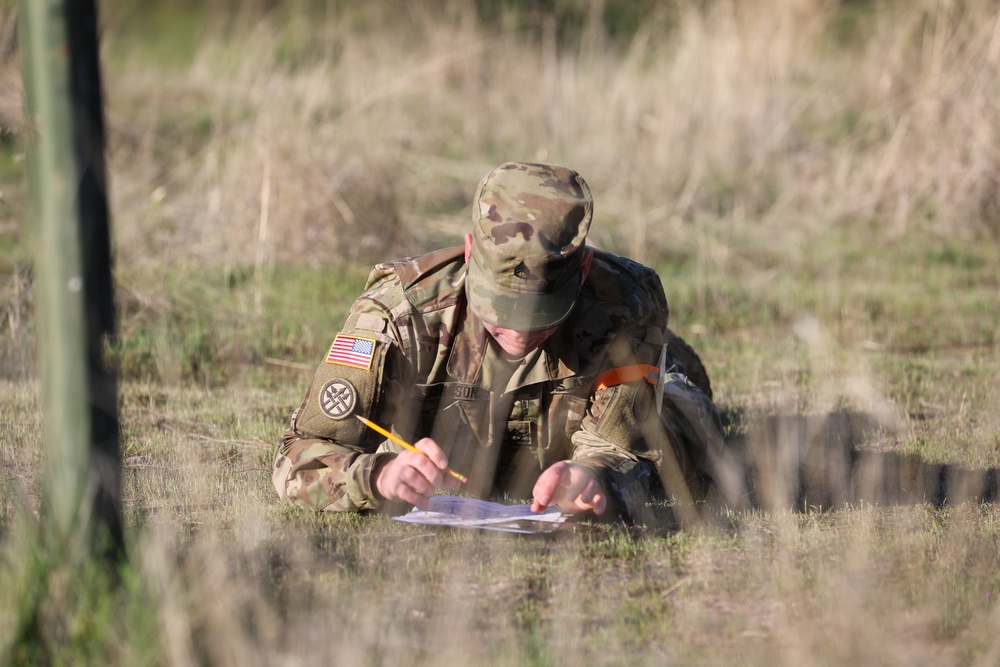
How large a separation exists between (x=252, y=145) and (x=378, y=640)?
4.63 meters

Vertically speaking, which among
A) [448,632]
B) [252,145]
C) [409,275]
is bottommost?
[448,632]

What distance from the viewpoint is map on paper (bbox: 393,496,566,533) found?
297cm

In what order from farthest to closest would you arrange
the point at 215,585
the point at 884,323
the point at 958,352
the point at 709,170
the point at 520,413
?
the point at 709,170 → the point at 884,323 → the point at 958,352 → the point at 520,413 → the point at 215,585

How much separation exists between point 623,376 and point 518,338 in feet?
1.54

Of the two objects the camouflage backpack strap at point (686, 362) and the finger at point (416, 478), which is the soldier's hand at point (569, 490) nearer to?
the finger at point (416, 478)

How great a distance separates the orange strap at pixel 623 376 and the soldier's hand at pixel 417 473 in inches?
27.6

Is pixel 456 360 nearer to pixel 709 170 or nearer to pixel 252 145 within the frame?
pixel 252 145

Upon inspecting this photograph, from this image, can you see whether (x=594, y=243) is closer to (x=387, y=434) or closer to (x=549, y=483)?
(x=387, y=434)

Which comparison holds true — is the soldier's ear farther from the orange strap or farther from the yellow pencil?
the yellow pencil

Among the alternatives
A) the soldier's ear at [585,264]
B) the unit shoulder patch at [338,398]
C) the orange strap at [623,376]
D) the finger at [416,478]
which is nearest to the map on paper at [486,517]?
the finger at [416,478]

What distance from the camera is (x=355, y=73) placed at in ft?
28.0

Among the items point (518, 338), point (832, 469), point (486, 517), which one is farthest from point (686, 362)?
point (486, 517)

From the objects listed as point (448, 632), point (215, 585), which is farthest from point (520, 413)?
point (215, 585)

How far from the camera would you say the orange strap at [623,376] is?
338 cm
